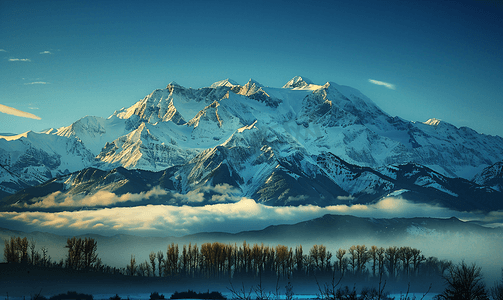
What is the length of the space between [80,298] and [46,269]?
54545 millimetres

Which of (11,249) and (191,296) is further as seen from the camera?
(11,249)

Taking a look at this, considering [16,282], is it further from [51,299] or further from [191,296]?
[191,296]

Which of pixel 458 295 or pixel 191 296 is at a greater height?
pixel 458 295

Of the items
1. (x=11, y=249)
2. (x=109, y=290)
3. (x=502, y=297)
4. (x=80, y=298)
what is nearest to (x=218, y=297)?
(x=80, y=298)

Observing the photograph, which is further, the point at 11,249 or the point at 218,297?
the point at 11,249

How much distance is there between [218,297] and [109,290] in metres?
46.6

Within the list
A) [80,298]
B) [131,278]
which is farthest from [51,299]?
[131,278]

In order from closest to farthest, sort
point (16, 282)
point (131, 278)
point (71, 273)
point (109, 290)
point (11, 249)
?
1. point (16, 282)
2. point (109, 290)
3. point (71, 273)
4. point (131, 278)
5. point (11, 249)

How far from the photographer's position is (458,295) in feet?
197

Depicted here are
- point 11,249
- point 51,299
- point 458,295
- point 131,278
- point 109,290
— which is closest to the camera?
point 458,295

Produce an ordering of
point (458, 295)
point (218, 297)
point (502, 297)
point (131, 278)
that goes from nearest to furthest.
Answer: point (458, 295), point (502, 297), point (218, 297), point (131, 278)

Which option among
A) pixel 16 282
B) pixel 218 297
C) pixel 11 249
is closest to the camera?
pixel 218 297

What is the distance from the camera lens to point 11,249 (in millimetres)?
199875

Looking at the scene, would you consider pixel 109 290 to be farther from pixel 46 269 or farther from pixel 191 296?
pixel 191 296
